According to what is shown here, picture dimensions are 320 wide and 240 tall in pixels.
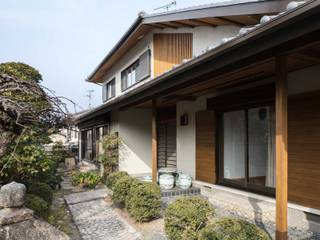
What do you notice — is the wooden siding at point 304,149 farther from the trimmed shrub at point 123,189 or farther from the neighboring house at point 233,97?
the trimmed shrub at point 123,189

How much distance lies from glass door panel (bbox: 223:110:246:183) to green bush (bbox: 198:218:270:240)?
3.74 meters

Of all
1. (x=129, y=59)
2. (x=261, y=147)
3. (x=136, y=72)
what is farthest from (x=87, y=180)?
(x=261, y=147)

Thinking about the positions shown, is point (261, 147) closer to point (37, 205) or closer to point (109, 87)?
point (37, 205)

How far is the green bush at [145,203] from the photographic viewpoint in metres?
6.21

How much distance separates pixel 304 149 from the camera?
5.57 m

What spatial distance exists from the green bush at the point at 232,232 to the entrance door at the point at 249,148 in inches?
123

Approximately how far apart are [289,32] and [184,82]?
2.62 metres

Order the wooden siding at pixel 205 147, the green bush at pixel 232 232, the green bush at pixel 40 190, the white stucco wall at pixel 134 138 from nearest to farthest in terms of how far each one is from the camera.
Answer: the green bush at pixel 232 232, the green bush at pixel 40 190, the wooden siding at pixel 205 147, the white stucco wall at pixel 134 138

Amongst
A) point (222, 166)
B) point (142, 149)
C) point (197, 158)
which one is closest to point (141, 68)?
point (142, 149)

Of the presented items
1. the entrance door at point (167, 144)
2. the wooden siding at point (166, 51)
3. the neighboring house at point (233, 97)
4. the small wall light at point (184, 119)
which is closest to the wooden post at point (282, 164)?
the neighboring house at point (233, 97)

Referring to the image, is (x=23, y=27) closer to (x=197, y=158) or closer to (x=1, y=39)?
(x=1, y=39)

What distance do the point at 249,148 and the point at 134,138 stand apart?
20.2ft

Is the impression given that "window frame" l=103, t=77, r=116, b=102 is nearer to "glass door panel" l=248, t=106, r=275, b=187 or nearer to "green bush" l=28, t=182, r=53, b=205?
"green bush" l=28, t=182, r=53, b=205

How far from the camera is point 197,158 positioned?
890 cm
